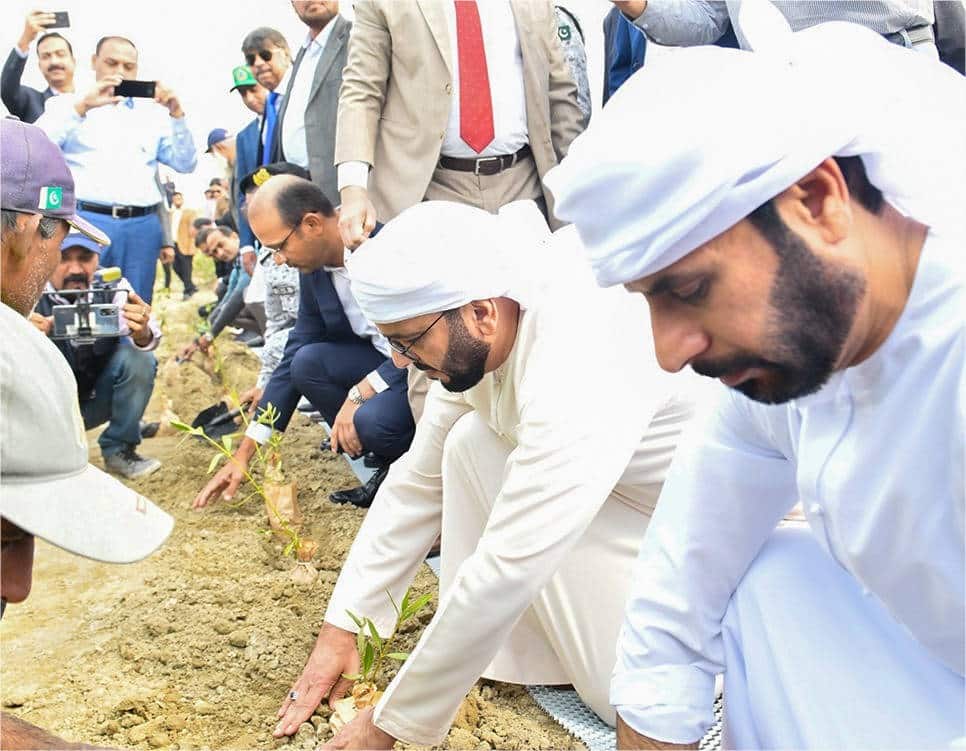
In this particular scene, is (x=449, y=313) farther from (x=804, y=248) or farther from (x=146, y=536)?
(x=804, y=248)

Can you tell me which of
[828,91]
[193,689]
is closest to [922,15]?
[828,91]

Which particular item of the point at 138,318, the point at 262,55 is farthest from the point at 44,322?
the point at 262,55

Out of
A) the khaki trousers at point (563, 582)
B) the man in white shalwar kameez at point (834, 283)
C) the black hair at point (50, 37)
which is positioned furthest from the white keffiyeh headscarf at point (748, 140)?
the black hair at point (50, 37)

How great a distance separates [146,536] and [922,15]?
2.51 m

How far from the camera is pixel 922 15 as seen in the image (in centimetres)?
279

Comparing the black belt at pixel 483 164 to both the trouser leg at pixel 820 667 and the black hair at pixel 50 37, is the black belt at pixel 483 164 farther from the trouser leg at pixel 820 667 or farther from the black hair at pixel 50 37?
the black hair at pixel 50 37

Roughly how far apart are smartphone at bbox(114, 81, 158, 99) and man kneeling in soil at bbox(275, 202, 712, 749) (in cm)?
382

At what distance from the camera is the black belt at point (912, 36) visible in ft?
9.11

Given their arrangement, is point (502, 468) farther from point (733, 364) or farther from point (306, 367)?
point (306, 367)

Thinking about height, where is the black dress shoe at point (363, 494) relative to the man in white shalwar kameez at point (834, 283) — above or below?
below

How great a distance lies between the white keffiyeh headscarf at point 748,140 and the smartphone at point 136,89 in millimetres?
5150

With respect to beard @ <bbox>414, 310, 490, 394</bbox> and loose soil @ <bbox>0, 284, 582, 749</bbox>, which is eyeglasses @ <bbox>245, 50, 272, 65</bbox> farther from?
beard @ <bbox>414, 310, 490, 394</bbox>

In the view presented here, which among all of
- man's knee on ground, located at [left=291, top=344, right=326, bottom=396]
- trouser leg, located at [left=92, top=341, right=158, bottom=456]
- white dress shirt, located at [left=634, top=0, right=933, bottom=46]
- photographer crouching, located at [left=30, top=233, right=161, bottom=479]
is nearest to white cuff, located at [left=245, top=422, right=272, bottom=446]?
man's knee on ground, located at [left=291, top=344, right=326, bottom=396]

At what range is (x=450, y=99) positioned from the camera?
3.82 metres
